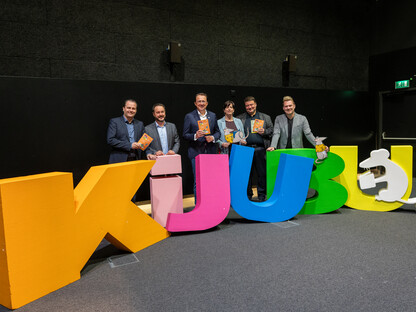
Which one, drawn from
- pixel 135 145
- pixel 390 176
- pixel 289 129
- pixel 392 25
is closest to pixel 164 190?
pixel 135 145

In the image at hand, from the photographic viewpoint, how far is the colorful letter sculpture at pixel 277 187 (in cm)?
315

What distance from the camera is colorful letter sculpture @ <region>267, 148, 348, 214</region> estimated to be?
3549 millimetres

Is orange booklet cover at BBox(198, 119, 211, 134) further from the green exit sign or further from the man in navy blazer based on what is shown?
the green exit sign

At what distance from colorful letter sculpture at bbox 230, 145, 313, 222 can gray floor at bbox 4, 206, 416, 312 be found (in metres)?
0.19

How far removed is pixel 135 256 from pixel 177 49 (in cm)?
326

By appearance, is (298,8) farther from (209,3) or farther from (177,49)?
(177,49)

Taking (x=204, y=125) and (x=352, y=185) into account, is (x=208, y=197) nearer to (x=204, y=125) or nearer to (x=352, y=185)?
(x=204, y=125)

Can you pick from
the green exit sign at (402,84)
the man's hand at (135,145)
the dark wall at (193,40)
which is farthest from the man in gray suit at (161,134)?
the green exit sign at (402,84)

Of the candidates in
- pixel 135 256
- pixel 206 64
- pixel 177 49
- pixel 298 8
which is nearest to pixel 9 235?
pixel 135 256

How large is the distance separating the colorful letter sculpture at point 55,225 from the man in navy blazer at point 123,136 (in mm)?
977

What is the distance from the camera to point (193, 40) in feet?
16.4

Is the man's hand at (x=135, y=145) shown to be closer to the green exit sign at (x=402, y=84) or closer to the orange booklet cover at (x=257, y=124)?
the orange booklet cover at (x=257, y=124)

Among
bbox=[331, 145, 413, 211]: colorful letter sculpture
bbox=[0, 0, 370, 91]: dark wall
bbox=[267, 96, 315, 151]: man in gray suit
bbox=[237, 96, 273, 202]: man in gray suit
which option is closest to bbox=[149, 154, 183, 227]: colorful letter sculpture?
bbox=[237, 96, 273, 202]: man in gray suit

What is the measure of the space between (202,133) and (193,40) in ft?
7.54
